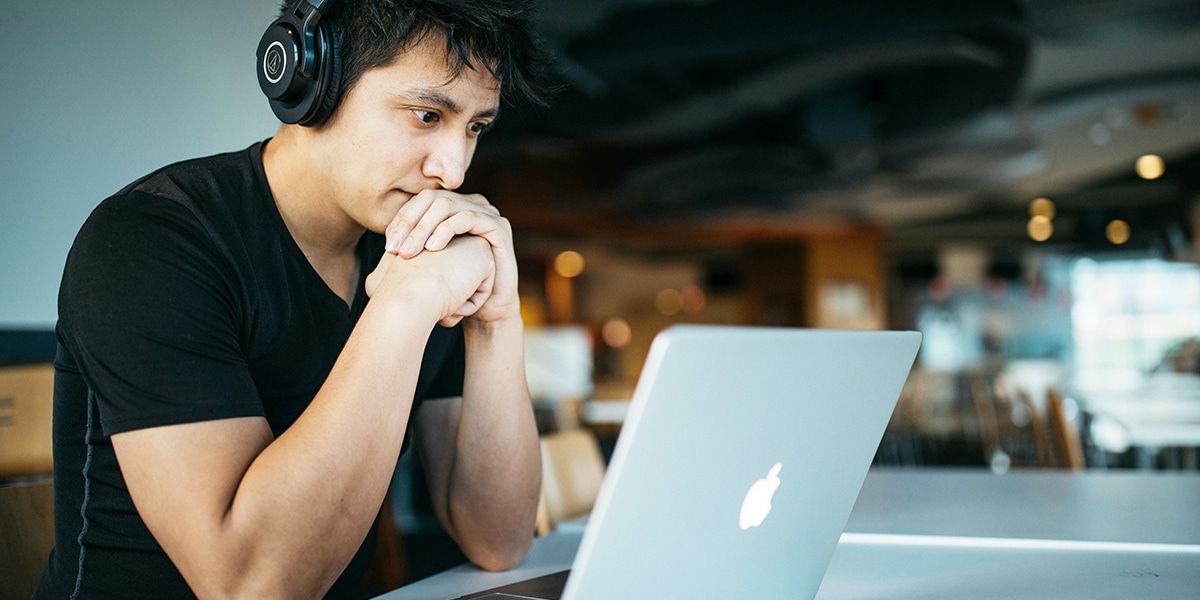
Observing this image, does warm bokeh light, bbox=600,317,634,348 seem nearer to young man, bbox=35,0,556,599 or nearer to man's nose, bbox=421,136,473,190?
young man, bbox=35,0,556,599

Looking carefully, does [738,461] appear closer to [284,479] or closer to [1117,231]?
[284,479]

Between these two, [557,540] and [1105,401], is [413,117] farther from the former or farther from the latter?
[1105,401]

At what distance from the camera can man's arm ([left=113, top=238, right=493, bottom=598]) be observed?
843 millimetres

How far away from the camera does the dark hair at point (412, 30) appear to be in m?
1.08

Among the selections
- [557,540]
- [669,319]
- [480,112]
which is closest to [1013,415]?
[557,540]

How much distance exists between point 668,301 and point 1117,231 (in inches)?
339

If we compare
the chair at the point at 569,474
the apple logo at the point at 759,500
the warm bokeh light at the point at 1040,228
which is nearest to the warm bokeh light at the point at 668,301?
the warm bokeh light at the point at 1040,228

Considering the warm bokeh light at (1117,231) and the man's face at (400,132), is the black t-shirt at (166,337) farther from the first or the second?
the warm bokeh light at (1117,231)

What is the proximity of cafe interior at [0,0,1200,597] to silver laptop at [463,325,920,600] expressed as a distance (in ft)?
2.73

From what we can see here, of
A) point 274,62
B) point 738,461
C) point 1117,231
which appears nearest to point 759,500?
point 738,461

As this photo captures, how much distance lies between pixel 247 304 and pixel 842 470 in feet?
2.23

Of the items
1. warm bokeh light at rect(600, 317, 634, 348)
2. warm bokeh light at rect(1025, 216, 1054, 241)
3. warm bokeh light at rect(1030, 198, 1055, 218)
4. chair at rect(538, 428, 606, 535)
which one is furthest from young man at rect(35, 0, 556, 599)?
warm bokeh light at rect(600, 317, 634, 348)

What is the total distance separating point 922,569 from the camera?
47.1 inches

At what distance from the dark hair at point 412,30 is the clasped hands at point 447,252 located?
0.54 feet
